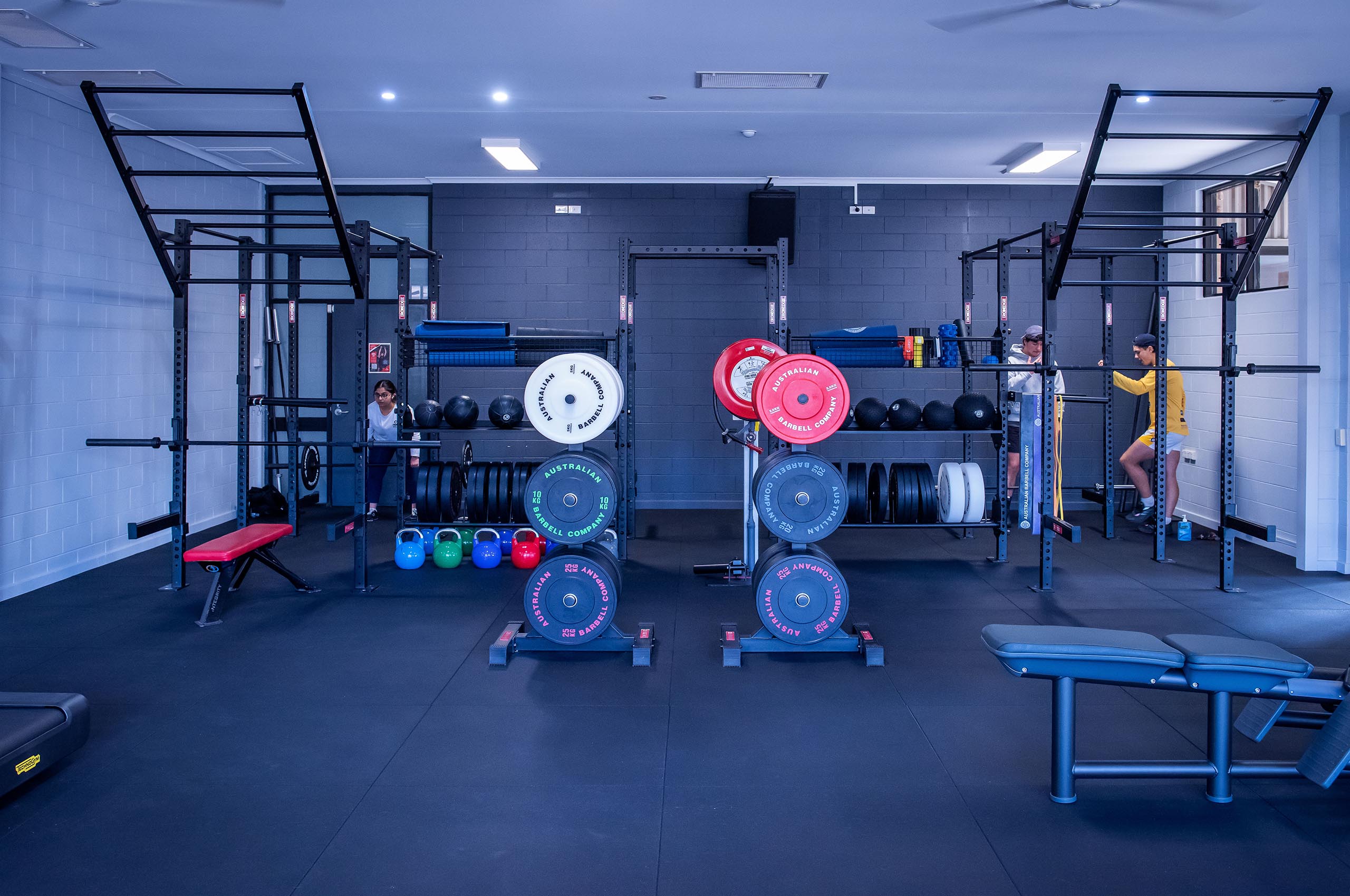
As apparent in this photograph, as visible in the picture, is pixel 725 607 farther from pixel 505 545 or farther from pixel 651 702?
pixel 505 545

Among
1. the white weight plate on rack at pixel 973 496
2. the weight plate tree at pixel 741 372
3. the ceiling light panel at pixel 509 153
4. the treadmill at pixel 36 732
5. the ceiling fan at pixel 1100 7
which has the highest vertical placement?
the ceiling light panel at pixel 509 153

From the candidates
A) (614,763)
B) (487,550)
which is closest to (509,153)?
(487,550)

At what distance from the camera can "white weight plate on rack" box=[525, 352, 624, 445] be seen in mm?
4066

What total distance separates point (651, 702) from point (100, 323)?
14.4 feet

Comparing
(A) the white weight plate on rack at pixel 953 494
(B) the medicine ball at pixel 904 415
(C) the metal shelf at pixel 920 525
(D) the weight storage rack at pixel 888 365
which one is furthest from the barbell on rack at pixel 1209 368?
(C) the metal shelf at pixel 920 525

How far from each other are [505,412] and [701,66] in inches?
91.1

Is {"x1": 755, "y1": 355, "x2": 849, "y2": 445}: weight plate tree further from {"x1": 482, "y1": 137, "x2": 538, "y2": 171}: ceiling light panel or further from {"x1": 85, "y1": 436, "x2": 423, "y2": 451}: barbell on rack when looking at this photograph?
{"x1": 482, "y1": 137, "x2": 538, "y2": 171}: ceiling light panel

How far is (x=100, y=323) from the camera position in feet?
18.5

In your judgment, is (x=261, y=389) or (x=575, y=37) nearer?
(x=575, y=37)

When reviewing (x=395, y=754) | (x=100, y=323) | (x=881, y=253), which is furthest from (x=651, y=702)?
(x=881, y=253)

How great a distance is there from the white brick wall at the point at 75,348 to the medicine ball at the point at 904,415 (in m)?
4.83

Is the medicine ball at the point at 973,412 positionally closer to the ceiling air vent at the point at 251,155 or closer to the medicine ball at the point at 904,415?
the medicine ball at the point at 904,415

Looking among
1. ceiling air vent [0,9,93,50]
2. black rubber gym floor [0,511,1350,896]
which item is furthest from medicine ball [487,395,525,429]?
ceiling air vent [0,9,93,50]

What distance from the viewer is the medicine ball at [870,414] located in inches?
224
